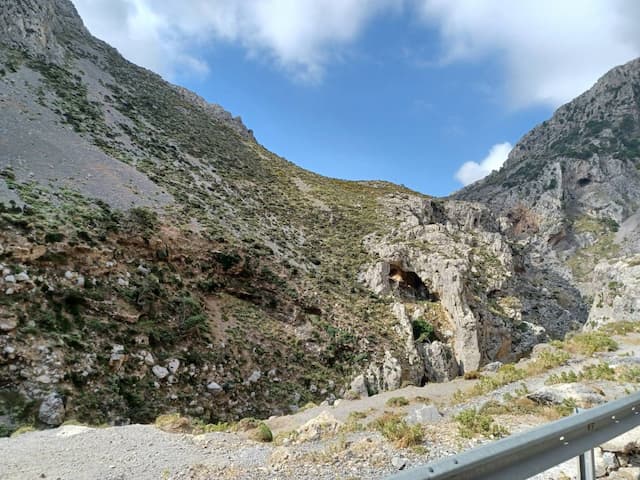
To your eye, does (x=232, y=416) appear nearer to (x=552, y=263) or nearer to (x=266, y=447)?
(x=266, y=447)

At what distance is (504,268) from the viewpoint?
132 feet

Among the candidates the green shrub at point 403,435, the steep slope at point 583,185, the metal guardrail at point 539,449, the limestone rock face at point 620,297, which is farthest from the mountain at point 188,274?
the steep slope at point 583,185

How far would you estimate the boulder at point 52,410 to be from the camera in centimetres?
984

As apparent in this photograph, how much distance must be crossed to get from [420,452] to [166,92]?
57.9m

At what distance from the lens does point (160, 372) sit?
45.1ft

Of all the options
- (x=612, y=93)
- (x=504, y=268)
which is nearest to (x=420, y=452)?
(x=504, y=268)

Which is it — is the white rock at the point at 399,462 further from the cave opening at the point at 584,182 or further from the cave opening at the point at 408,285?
the cave opening at the point at 584,182

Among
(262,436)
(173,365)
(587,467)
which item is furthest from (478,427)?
(173,365)

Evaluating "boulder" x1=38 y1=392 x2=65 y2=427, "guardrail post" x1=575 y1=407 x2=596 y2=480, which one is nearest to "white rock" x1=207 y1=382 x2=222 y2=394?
"boulder" x1=38 y1=392 x2=65 y2=427

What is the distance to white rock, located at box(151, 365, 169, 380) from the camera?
13.6 meters

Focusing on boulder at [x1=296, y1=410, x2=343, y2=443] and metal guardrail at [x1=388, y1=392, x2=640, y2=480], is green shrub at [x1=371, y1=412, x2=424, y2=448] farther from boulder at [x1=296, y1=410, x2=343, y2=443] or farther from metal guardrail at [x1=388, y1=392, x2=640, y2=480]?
metal guardrail at [x1=388, y1=392, x2=640, y2=480]

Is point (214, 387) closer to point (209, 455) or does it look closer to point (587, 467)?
point (209, 455)

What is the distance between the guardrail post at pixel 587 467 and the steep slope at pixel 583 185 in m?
78.4

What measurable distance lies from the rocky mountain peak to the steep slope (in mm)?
82903
